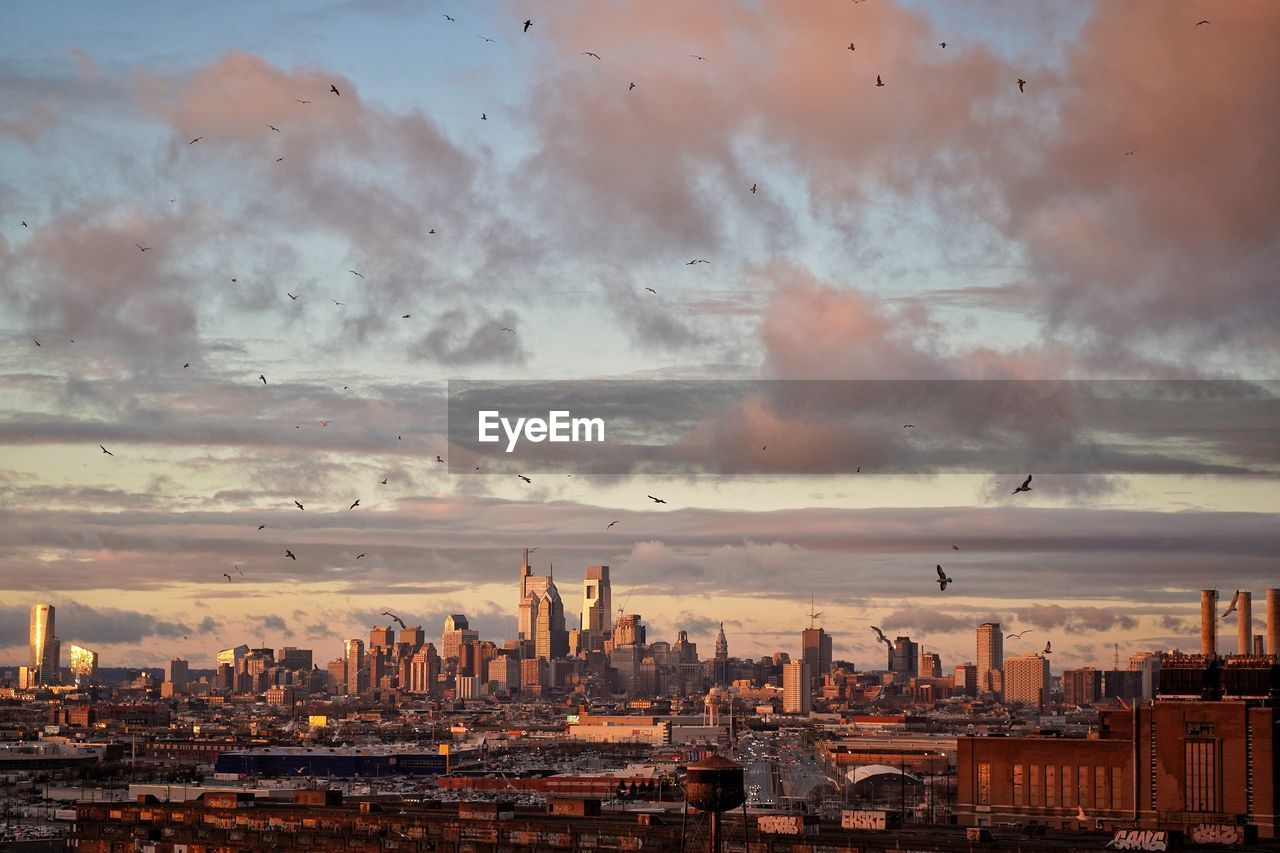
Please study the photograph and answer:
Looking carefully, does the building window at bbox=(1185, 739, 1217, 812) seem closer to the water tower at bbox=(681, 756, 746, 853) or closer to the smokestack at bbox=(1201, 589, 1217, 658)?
the smokestack at bbox=(1201, 589, 1217, 658)

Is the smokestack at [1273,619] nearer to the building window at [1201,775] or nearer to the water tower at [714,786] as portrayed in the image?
the building window at [1201,775]

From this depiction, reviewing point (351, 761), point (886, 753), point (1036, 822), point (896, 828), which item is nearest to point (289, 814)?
point (896, 828)

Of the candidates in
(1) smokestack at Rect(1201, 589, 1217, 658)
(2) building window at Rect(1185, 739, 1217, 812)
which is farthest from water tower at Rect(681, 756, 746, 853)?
(1) smokestack at Rect(1201, 589, 1217, 658)

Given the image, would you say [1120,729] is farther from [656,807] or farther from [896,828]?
[656,807]

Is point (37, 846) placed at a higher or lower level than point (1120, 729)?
lower

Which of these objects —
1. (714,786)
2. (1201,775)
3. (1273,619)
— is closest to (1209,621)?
(1273,619)

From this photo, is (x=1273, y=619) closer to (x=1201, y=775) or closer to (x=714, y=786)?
(x=1201, y=775)

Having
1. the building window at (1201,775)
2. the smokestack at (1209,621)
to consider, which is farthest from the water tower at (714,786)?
the smokestack at (1209,621)
